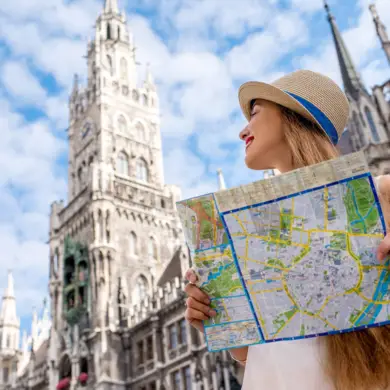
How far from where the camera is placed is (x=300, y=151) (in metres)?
2.64

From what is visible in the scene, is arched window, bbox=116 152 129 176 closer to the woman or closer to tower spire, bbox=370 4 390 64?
tower spire, bbox=370 4 390 64

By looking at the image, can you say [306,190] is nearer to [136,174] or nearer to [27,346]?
[136,174]

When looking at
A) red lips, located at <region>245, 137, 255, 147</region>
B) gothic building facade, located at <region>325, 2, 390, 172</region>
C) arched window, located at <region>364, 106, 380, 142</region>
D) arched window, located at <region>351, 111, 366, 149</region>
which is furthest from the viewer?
arched window, located at <region>351, 111, 366, 149</region>

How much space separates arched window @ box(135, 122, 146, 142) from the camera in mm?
38162

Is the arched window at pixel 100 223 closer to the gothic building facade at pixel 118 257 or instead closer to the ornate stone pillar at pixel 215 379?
the gothic building facade at pixel 118 257

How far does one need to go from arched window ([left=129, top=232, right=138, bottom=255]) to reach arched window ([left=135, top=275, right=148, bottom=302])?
156 cm

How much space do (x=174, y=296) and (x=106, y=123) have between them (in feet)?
48.3

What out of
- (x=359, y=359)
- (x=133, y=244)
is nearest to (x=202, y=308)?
(x=359, y=359)

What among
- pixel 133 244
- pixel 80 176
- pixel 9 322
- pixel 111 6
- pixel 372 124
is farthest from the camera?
pixel 9 322

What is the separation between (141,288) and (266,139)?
96.2ft

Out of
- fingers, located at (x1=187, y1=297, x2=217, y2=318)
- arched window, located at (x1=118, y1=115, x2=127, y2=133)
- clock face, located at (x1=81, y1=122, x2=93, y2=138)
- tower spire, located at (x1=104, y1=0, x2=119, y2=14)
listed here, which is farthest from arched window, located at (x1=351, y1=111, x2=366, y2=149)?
tower spire, located at (x1=104, y1=0, x2=119, y2=14)

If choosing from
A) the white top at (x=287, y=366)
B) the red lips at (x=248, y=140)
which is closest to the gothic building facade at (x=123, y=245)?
the red lips at (x=248, y=140)

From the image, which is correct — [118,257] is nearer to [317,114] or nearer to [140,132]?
[140,132]

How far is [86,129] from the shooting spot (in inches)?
1510
